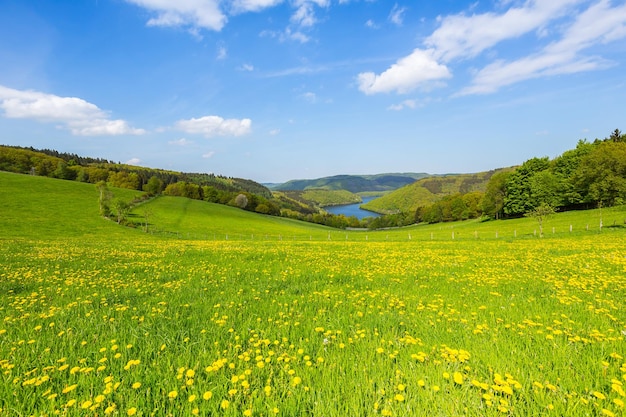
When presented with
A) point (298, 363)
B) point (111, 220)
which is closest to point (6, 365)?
point (298, 363)

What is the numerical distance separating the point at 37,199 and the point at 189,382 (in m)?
95.2

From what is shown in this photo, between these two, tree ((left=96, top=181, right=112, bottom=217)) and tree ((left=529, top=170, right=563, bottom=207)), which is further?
tree ((left=529, top=170, right=563, bottom=207))

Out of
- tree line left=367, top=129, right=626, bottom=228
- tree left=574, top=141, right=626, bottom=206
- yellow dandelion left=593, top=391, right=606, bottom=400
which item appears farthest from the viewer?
tree line left=367, top=129, right=626, bottom=228

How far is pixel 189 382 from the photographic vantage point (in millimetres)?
3617

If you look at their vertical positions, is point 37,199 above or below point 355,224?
above

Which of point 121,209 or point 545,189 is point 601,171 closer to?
point 545,189

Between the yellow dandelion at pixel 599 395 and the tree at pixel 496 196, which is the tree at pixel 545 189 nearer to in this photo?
the tree at pixel 496 196

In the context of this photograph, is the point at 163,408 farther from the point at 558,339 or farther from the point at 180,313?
the point at 558,339

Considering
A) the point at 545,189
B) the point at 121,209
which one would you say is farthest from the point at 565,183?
the point at 121,209

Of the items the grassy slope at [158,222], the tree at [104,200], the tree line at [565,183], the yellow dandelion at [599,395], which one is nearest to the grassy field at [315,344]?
the yellow dandelion at [599,395]

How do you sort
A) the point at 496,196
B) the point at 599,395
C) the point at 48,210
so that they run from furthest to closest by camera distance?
1. the point at 496,196
2. the point at 48,210
3. the point at 599,395

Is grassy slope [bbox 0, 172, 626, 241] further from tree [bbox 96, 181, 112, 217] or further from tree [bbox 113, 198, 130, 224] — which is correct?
tree [bbox 113, 198, 130, 224]

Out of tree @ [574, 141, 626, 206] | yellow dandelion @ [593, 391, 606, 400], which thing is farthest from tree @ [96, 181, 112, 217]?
tree @ [574, 141, 626, 206]

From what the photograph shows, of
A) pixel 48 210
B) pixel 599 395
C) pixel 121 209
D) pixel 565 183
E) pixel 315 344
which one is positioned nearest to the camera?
pixel 599 395
